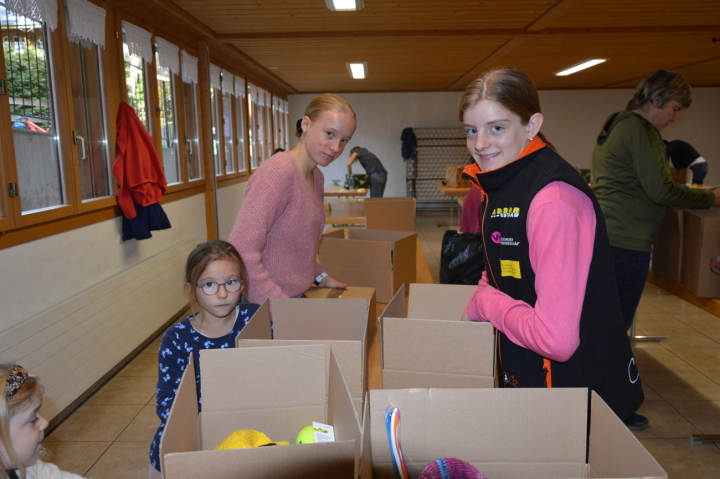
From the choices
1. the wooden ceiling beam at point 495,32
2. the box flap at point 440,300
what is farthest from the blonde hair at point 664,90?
the wooden ceiling beam at point 495,32

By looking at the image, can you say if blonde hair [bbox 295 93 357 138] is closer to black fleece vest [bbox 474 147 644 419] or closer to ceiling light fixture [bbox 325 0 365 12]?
black fleece vest [bbox 474 147 644 419]

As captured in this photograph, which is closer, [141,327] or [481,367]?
[481,367]

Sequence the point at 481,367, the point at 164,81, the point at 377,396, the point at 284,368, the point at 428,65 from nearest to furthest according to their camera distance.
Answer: the point at 377,396
the point at 284,368
the point at 481,367
the point at 164,81
the point at 428,65

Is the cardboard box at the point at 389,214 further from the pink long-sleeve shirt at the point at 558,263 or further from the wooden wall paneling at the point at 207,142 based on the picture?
the pink long-sleeve shirt at the point at 558,263

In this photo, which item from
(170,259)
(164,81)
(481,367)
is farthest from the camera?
(164,81)

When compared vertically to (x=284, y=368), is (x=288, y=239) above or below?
above

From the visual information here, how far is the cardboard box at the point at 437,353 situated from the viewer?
123 centimetres

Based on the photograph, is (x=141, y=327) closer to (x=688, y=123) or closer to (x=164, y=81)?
(x=164, y=81)

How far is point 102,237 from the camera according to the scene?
3.60m

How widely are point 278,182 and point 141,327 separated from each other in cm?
274

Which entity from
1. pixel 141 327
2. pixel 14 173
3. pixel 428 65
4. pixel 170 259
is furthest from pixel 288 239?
pixel 428 65

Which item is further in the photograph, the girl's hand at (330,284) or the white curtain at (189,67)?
the white curtain at (189,67)

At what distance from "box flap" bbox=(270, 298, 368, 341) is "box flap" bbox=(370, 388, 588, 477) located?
71cm

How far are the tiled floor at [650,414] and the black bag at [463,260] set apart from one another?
1193mm
